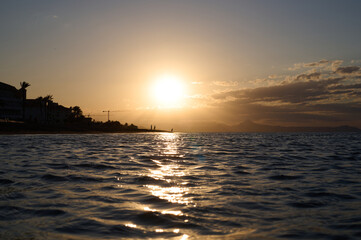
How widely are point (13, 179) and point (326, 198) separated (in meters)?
11.6

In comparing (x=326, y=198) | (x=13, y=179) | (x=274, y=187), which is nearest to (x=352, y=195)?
(x=326, y=198)

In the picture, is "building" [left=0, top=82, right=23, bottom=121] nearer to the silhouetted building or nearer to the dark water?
the silhouetted building

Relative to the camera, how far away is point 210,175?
1428 cm

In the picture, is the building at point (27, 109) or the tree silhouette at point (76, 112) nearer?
the building at point (27, 109)

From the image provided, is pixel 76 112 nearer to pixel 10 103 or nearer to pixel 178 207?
pixel 10 103

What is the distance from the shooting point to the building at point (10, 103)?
109938 mm

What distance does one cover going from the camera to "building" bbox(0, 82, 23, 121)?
10994 centimetres

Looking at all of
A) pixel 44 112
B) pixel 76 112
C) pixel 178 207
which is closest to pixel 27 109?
pixel 44 112

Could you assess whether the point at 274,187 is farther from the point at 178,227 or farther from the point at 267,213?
the point at 178,227

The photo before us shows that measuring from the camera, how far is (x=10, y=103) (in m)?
114

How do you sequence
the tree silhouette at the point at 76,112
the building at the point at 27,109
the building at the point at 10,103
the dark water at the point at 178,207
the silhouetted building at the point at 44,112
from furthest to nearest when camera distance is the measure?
the tree silhouette at the point at 76,112
the silhouetted building at the point at 44,112
the building at the point at 27,109
the building at the point at 10,103
the dark water at the point at 178,207

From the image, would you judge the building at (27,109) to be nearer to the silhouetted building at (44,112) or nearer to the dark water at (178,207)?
the silhouetted building at (44,112)

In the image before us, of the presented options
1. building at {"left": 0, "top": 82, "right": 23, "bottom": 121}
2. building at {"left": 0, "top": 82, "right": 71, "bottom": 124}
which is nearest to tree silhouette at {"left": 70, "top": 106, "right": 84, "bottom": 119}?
building at {"left": 0, "top": 82, "right": 71, "bottom": 124}

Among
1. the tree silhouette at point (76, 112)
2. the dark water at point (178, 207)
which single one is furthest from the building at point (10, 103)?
the dark water at point (178, 207)
